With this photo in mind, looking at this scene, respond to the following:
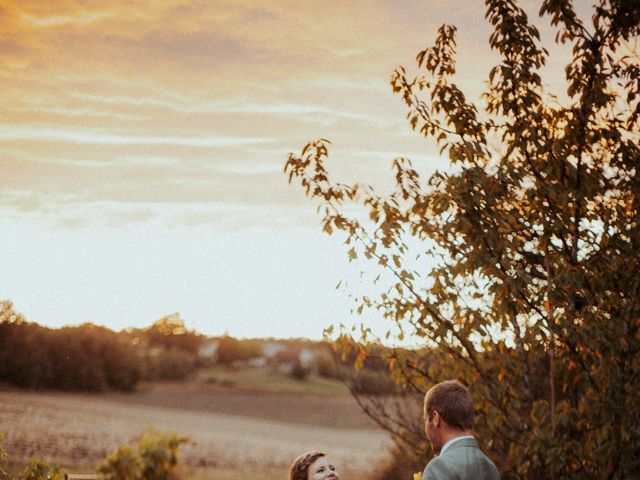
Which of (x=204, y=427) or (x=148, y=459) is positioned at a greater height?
(x=148, y=459)

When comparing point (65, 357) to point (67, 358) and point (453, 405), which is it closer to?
point (67, 358)

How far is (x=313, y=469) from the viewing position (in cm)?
505

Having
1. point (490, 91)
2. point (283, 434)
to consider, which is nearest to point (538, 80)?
point (490, 91)

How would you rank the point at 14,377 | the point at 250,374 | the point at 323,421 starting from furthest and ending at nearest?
the point at 250,374, the point at 323,421, the point at 14,377

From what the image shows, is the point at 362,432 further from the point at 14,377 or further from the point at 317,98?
the point at 317,98

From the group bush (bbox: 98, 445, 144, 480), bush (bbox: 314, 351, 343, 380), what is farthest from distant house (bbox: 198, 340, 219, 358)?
bush (bbox: 98, 445, 144, 480)

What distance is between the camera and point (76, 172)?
1711cm

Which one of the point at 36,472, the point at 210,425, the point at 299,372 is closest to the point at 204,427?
the point at 210,425

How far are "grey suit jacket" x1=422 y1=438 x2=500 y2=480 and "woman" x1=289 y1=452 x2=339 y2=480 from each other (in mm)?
1757

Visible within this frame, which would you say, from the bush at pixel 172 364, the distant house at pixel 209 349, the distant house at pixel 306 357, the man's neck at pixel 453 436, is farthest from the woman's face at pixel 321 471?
the distant house at pixel 306 357

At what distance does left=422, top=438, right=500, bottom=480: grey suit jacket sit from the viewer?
3326mm

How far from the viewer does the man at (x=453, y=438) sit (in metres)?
3.34

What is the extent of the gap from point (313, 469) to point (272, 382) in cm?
4481

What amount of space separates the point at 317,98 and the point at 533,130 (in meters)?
6.59
